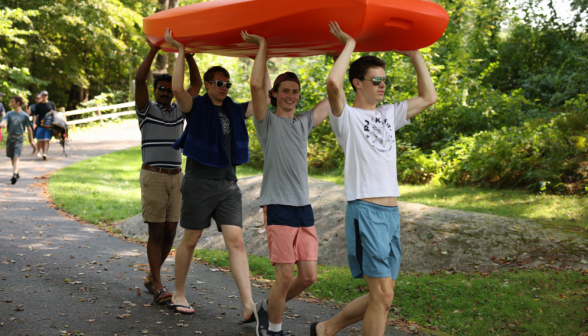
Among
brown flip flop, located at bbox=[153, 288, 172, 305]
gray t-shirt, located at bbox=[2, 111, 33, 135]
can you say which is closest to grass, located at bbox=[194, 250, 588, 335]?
brown flip flop, located at bbox=[153, 288, 172, 305]

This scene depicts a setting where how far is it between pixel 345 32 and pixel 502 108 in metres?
12.2

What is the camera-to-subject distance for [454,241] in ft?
23.0

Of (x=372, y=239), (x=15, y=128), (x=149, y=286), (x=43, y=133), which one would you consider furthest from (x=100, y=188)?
(x=372, y=239)

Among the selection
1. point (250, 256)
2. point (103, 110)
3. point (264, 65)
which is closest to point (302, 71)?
point (250, 256)

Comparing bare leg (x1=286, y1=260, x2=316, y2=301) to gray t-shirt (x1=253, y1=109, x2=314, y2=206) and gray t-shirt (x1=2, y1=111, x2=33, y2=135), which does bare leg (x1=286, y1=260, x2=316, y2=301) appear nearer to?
gray t-shirt (x1=253, y1=109, x2=314, y2=206)

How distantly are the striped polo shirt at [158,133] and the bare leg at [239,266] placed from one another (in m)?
1.02

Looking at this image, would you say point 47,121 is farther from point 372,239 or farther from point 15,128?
point 372,239

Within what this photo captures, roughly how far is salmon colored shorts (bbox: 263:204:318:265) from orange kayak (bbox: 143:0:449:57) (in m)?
1.30

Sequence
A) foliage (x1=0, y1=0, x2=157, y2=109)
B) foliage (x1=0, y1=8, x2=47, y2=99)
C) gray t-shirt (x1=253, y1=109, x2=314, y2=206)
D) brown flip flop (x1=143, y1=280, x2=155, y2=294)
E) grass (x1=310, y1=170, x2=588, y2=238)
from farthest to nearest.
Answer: foliage (x1=0, y1=0, x2=157, y2=109) → foliage (x1=0, y1=8, x2=47, y2=99) → grass (x1=310, y1=170, x2=588, y2=238) → brown flip flop (x1=143, y1=280, x2=155, y2=294) → gray t-shirt (x1=253, y1=109, x2=314, y2=206)

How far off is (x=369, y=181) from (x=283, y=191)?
0.76 m

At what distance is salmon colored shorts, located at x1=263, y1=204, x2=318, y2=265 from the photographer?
3.95 meters

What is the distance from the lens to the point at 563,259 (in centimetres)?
638

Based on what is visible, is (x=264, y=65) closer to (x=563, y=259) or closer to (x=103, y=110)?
(x=563, y=259)

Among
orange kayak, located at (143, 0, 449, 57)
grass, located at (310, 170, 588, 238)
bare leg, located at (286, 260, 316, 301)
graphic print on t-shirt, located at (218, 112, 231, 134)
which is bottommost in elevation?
grass, located at (310, 170, 588, 238)
